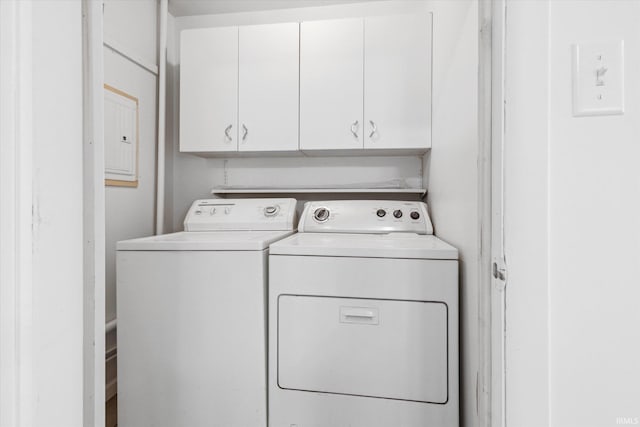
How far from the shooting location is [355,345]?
1222 millimetres

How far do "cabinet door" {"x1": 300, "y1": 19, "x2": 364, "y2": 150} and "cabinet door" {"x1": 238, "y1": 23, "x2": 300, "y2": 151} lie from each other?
7cm

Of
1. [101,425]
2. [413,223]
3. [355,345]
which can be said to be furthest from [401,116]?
[101,425]

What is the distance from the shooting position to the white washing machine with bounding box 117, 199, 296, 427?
1.28 meters

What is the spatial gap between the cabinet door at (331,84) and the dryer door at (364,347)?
1083 mm

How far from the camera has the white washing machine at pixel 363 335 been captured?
46.0 inches

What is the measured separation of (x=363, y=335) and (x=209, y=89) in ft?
5.92
